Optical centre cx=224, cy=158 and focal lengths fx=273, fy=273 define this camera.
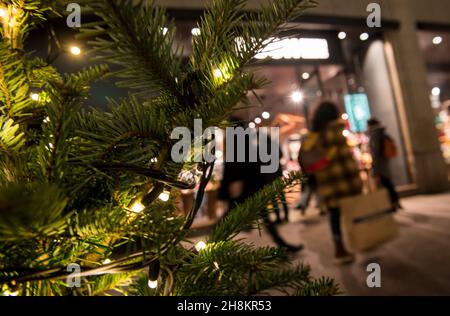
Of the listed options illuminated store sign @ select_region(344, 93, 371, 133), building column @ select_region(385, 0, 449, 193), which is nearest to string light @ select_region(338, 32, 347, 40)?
building column @ select_region(385, 0, 449, 193)

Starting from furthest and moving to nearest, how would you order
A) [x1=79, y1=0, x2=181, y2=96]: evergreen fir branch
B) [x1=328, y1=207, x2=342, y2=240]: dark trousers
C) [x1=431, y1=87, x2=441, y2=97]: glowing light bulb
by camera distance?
[x1=431, y1=87, x2=441, y2=97]: glowing light bulb
[x1=328, y1=207, x2=342, y2=240]: dark trousers
[x1=79, y1=0, x2=181, y2=96]: evergreen fir branch

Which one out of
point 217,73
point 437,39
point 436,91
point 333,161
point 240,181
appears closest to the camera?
point 217,73

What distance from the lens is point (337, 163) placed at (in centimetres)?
285

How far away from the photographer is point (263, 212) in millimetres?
618

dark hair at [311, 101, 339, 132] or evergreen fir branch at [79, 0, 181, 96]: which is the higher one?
dark hair at [311, 101, 339, 132]

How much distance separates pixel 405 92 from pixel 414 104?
33cm

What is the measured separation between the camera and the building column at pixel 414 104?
6.07 metres

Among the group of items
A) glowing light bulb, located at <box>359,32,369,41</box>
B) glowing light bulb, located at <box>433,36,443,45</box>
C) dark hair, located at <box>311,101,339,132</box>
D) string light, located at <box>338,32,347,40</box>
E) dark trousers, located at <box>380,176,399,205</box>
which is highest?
glowing light bulb, located at <box>433,36,443,45</box>

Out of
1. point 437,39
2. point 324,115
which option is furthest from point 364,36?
point 324,115

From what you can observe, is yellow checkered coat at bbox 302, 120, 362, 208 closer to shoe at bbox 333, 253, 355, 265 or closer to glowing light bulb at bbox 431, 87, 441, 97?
shoe at bbox 333, 253, 355, 265

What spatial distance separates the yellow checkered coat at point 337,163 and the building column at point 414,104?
168 inches

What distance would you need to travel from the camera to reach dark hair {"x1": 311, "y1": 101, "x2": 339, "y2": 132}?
2898 millimetres

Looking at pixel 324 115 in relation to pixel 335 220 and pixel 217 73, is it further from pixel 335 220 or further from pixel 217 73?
pixel 217 73

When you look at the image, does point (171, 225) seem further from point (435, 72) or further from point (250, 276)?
point (435, 72)
